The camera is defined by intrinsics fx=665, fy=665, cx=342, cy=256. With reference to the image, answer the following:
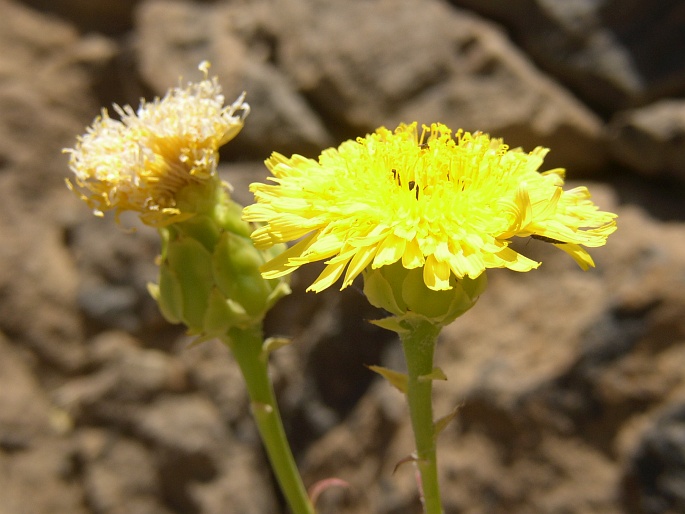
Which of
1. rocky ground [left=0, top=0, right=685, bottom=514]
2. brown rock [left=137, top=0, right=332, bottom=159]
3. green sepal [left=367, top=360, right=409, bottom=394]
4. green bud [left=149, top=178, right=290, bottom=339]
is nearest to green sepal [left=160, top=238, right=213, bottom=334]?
green bud [left=149, top=178, right=290, bottom=339]

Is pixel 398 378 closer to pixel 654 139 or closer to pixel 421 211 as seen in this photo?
pixel 421 211

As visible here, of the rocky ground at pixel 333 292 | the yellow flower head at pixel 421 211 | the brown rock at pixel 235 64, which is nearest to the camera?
the yellow flower head at pixel 421 211

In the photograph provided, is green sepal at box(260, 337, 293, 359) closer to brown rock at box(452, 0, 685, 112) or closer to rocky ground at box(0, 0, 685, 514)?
rocky ground at box(0, 0, 685, 514)

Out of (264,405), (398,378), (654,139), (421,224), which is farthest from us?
(654,139)

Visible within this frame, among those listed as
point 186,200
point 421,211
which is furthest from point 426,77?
point 421,211

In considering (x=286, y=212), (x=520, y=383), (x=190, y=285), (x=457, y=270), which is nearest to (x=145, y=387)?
(x=520, y=383)

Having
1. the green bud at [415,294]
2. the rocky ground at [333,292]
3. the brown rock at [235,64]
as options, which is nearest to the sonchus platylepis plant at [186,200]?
the green bud at [415,294]

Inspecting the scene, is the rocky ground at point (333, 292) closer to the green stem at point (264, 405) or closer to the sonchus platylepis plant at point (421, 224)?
the green stem at point (264, 405)
